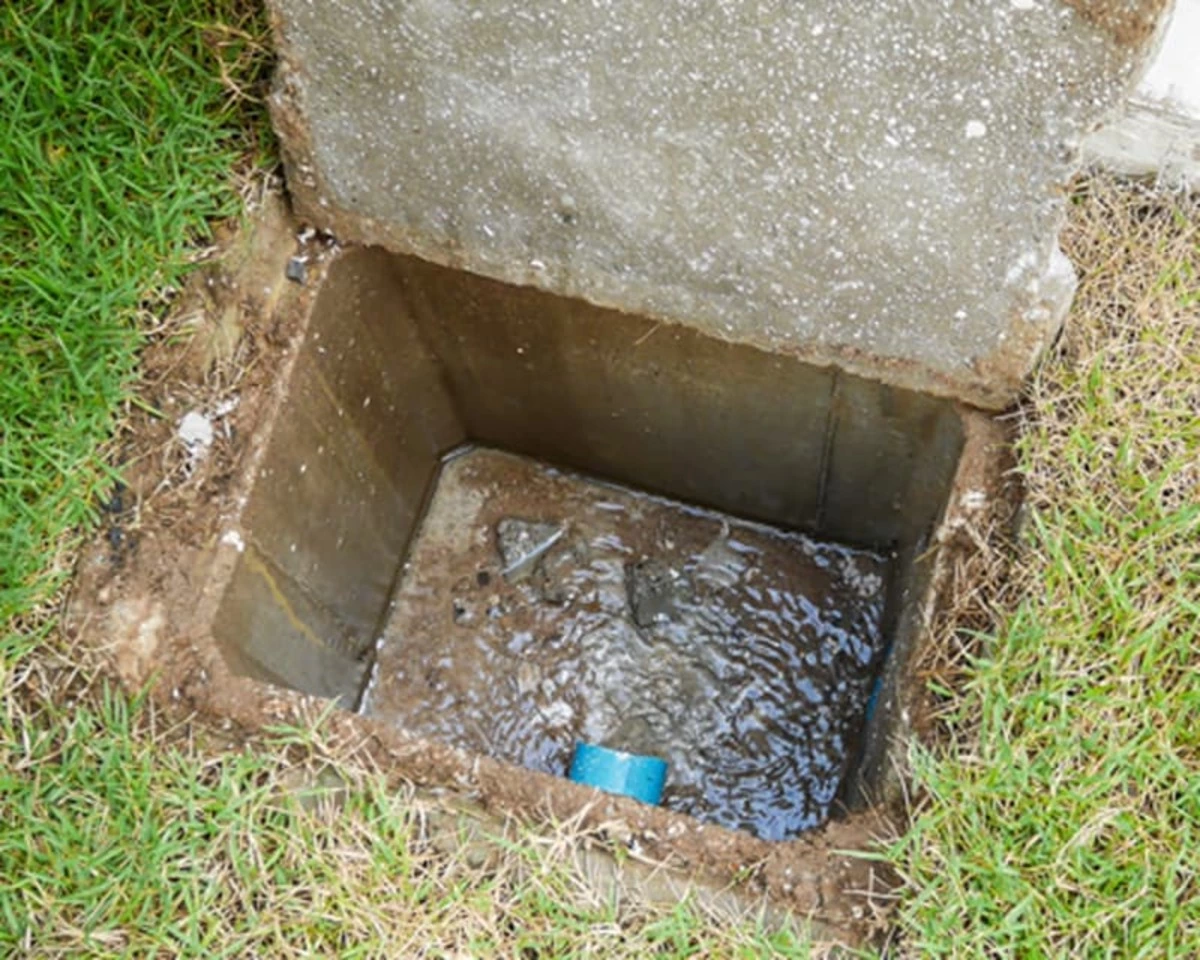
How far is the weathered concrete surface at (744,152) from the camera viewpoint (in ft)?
6.32

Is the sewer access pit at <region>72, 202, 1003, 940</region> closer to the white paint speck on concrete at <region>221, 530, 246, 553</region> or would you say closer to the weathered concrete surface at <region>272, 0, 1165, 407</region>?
the white paint speck on concrete at <region>221, 530, 246, 553</region>

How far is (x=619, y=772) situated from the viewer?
272 centimetres

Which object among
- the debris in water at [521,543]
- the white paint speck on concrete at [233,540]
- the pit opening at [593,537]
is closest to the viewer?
the white paint speck on concrete at [233,540]

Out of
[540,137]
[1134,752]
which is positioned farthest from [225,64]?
[1134,752]

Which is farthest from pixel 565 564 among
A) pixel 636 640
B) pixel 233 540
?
pixel 233 540

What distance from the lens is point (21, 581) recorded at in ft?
7.33

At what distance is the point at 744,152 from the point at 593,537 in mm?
1397

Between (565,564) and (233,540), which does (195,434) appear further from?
(565,564)

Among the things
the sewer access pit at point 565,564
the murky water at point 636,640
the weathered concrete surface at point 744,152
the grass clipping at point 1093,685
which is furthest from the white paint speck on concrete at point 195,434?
the grass clipping at point 1093,685

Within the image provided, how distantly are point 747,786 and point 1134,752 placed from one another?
3.62 feet

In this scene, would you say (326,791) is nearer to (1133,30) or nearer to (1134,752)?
(1134,752)

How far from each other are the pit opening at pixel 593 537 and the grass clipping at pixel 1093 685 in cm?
28

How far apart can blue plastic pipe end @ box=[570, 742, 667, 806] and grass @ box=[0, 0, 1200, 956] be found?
23.0 inches

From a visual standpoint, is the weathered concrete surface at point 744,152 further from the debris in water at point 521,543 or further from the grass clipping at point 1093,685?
the debris in water at point 521,543
